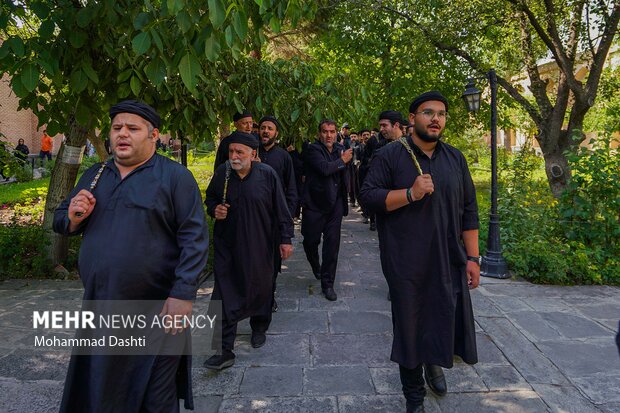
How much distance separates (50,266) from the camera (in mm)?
6625

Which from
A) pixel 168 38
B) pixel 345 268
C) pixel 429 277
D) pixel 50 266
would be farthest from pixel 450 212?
pixel 50 266

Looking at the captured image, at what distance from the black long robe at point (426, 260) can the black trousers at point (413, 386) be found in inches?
3.8

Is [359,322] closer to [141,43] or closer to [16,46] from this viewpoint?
[141,43]

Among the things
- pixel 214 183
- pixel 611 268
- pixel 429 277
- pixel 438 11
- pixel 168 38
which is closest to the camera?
pixel 429 277

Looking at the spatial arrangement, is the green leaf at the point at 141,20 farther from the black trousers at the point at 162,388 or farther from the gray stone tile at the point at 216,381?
the gray stone tile at the point at 216,381

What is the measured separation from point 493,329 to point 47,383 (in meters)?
3.96

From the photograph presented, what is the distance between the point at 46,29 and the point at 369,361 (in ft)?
12.8

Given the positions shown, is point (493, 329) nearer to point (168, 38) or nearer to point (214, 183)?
point (214, 183)

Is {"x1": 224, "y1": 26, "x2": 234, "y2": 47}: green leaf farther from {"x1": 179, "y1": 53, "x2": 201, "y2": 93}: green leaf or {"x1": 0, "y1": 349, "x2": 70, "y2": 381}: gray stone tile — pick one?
{"x1": 0, "y1": 349, "x2": 70, "y2": 381}: gray stone tile

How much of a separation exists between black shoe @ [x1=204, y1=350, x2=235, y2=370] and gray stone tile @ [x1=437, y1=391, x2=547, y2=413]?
1675 mm

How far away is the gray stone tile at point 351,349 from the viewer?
156 inches

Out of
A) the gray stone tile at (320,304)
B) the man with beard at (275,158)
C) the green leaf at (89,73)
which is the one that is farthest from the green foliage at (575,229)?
the green leaf at (89,73)

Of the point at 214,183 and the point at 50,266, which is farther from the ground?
the point at 214,183

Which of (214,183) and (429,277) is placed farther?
(214,183)
